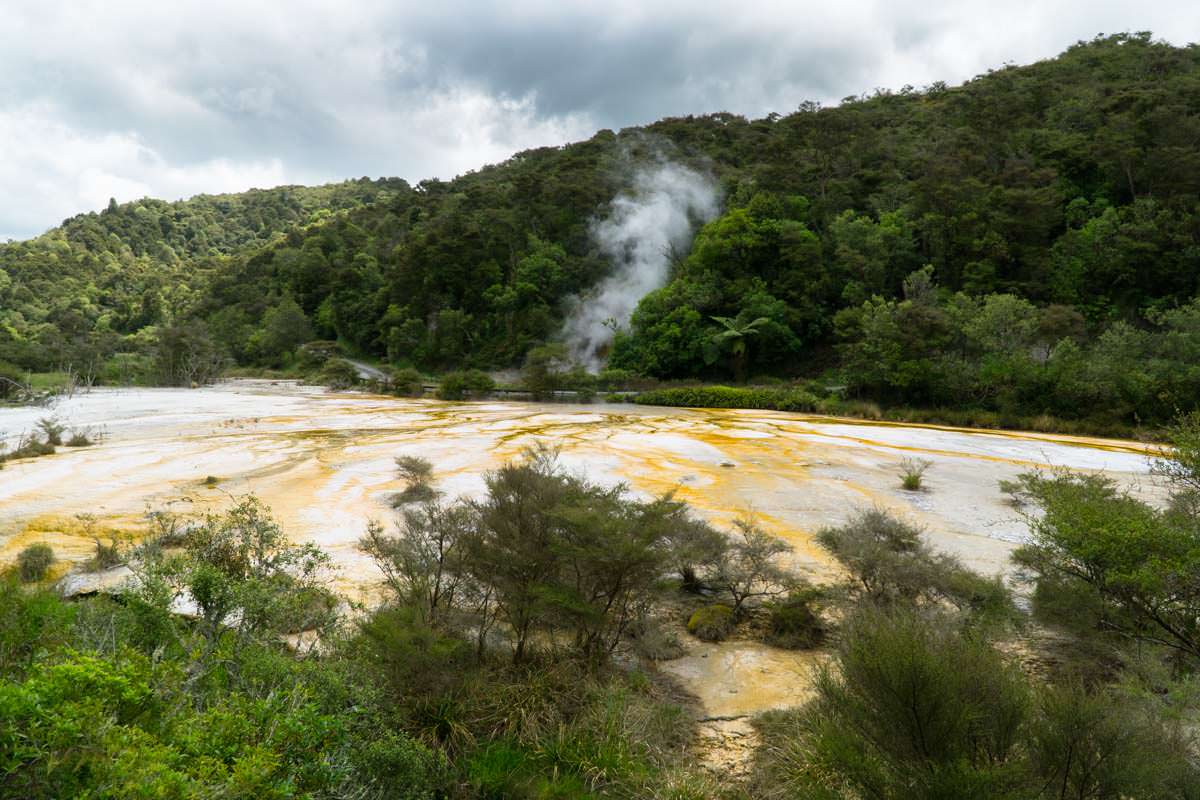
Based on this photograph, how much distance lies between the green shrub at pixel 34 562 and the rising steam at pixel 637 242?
116 ft

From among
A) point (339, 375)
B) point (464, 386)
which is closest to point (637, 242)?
point (464, 386)

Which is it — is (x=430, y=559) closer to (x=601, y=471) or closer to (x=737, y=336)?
(x=601, y=471)

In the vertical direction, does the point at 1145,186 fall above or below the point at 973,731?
above

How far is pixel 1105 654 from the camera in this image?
16.2 feet

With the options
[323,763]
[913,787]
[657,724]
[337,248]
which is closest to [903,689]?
[913,787]

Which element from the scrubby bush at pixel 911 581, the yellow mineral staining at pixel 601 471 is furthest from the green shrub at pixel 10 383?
the scrubby bush at pixel 911 581

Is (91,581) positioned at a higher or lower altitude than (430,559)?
lower

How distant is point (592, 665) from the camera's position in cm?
526

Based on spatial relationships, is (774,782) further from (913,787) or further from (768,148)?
(768,148)

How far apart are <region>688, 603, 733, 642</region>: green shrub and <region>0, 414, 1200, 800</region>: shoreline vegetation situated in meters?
0.04

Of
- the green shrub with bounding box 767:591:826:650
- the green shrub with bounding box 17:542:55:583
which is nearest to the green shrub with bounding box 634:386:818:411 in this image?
the green shrub with bounding box 767:591:826:650

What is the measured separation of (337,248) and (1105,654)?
78.0 meters

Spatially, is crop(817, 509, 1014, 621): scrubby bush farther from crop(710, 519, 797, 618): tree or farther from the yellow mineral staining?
the yellow mineral staining

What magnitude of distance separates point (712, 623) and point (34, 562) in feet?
27.5
